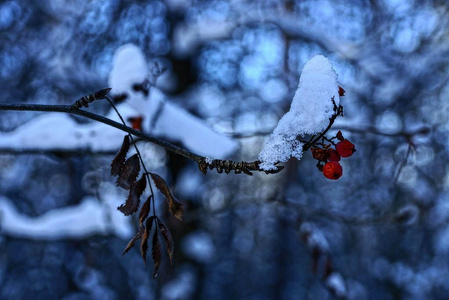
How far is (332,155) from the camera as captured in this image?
69 centimetres

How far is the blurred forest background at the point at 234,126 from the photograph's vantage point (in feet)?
10.7

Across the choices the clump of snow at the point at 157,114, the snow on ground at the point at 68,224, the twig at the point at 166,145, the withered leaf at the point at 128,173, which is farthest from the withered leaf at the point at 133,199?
the snow on ground at the point at 68,224

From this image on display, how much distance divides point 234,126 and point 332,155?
492 cm

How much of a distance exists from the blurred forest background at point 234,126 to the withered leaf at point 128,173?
110cm

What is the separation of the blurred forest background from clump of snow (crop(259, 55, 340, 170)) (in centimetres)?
93

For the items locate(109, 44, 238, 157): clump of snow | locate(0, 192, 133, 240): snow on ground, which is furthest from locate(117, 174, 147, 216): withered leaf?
locate(0, 192, 133, 240): snow on ground

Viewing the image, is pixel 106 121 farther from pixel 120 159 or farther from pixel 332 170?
pixel 332 170

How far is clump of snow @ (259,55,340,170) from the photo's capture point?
586 millimetres

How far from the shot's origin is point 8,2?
14.6 ft

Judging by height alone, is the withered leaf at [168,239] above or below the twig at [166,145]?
below

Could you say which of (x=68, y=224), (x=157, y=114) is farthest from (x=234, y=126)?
(x=157, y=114)

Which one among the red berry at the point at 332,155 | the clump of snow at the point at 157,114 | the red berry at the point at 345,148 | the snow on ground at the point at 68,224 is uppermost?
the clump of snow at the point at 157,114

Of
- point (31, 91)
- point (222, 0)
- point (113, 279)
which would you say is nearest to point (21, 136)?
point (222, 0)

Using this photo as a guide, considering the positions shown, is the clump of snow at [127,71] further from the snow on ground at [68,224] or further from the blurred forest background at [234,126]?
the snow on ground at [68,224]
